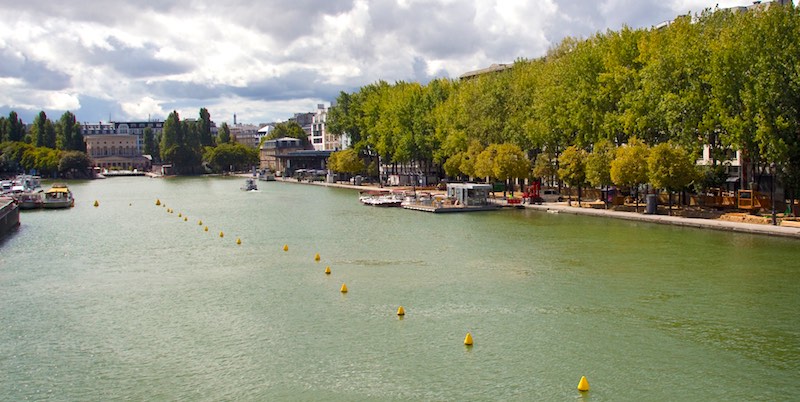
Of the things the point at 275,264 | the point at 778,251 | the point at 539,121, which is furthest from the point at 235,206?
the point at 778,251

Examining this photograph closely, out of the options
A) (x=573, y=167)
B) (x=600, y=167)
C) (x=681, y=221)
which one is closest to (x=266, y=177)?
(x=573, y=167)

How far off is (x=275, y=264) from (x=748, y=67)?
1562 inches

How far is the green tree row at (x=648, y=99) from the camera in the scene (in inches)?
2269

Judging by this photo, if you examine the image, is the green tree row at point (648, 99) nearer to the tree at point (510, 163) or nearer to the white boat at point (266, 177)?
the tree at point (510, 163)

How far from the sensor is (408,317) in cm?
3328

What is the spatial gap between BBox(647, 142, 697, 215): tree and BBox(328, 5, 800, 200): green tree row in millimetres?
718

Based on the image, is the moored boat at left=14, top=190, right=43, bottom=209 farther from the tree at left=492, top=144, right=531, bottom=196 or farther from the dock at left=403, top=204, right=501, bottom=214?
the tree at left=492, top=144, right=531, bottom=196

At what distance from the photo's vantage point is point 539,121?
8700 centimetres

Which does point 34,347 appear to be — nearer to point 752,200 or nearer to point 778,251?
point 778,251

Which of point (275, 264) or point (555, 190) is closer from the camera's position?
point (275, 264)

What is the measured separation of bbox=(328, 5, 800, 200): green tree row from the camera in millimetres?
57625

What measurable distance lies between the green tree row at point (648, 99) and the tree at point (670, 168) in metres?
0.72

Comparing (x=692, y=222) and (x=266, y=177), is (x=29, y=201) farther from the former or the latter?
(x=266, y=177)

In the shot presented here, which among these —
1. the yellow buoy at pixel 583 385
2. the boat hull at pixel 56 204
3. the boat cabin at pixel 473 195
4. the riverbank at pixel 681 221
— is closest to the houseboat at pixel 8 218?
the boat hull at pixel 56 204
